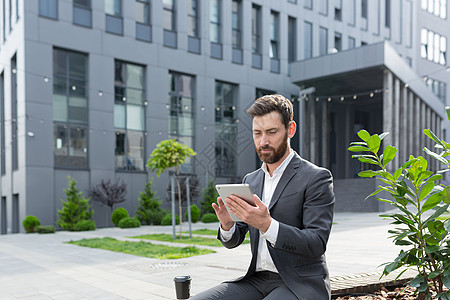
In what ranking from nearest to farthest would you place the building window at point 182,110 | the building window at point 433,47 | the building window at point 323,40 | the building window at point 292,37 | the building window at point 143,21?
the building window at point 143,21 < the building window at point 182,110 < the building window at point 292,37 < the building window at point 323,40 < the building window at point 433,47

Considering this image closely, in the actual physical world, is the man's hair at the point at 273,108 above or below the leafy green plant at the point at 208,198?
above

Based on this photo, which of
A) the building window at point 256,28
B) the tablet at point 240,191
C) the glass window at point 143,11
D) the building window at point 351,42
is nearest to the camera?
the tablet at point 240,191

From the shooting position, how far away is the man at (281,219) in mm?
2275

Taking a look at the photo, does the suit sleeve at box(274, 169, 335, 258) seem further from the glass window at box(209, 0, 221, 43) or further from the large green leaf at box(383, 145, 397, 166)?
Answer: the glass window at box(209, 0, 221, 43)

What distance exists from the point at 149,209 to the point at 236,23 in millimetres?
13281

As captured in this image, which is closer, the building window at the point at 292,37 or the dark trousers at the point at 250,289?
the dark trousers at the point at 250,289

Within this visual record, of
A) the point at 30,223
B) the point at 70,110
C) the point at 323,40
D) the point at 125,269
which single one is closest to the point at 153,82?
the point at 70,110

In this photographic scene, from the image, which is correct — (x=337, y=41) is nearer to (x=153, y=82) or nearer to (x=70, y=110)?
(x=153, y=82)

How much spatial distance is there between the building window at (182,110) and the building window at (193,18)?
2.60 m

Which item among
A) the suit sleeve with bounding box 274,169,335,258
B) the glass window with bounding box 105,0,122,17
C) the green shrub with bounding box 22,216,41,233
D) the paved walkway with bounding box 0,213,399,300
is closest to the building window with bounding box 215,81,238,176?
the glass window with bounding box 105,0,122,17

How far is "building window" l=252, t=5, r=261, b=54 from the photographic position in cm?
2902

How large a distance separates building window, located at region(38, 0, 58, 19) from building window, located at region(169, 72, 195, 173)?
6.94m

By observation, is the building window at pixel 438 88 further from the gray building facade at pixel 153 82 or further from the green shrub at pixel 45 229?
the green shrub at pixel 45 229

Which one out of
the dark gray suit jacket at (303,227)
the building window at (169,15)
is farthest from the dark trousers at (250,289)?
the building window at (169,15)
